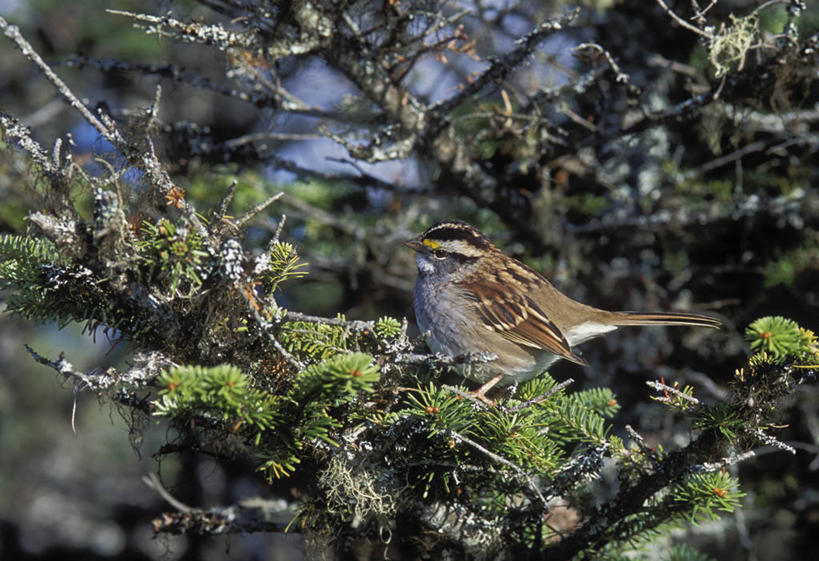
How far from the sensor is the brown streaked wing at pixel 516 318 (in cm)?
362

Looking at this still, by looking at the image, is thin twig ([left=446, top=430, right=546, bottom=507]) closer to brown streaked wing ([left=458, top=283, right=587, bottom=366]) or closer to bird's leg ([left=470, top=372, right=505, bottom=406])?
bird's leg ([left=470, top=372, right=505, bottom=406])

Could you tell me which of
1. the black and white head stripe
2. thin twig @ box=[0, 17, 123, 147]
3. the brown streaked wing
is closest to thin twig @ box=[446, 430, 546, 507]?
the brown streaked wing

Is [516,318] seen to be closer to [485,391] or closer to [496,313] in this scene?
[496,313]

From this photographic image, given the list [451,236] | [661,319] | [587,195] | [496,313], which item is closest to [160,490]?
[496,313]

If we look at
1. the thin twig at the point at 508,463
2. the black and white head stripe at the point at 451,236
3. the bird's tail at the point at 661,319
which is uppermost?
the black and white head stripe at the point at 451,236

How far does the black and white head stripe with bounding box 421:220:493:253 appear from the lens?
4051mm

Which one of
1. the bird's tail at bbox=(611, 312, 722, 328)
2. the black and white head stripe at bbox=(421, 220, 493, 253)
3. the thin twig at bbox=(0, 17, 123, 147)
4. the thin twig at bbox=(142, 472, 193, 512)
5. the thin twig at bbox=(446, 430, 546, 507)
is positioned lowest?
the thin twig at bbox=(142, 472, 193, 512)

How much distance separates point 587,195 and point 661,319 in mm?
1653

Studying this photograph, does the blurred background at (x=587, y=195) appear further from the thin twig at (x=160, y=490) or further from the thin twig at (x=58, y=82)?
the thin twig at (x=58, y=82)

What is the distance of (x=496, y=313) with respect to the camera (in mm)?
3832

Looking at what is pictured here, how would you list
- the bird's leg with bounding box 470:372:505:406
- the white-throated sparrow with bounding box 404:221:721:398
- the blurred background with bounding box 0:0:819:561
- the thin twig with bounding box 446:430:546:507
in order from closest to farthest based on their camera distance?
the thin twig with bounding box 446:430:546:507, the bird's leg with bounding box 470:372:505:406, the white-throated sparrow with bounding box 404:221:721:398, the blurred background with bounding box 0:0:819:561

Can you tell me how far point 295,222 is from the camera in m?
5.84

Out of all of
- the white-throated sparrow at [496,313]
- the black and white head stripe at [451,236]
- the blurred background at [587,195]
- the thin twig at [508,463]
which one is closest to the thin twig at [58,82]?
the blurred background at [587,195]

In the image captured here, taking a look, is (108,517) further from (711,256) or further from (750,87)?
(750,87)
